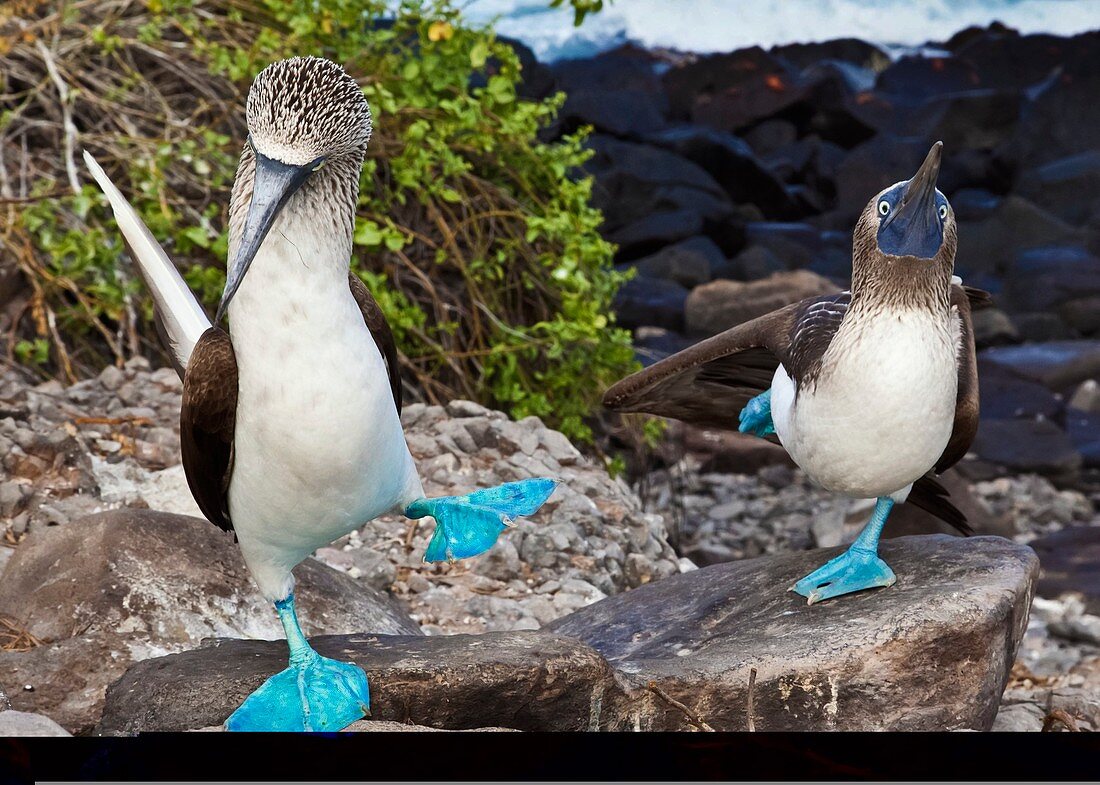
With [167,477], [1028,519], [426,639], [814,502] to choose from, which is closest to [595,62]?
[814,502]

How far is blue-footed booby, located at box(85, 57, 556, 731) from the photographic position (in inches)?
61.9

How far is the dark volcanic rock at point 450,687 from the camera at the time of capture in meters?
1.73

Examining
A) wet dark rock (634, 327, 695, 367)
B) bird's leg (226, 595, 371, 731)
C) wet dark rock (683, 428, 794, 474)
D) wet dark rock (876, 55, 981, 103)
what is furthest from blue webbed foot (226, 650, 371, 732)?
wet dark rock (876, 55, 981, 103)

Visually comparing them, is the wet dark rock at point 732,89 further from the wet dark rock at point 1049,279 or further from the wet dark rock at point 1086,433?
the wet dark rock at point 1086,433

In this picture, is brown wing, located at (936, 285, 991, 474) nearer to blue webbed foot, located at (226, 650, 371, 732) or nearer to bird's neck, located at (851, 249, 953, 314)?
bird's neck, located at (851, 249, 953, 314)

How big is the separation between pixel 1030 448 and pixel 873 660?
14.0 feet

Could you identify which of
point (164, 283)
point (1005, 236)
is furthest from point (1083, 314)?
point (164, 283)

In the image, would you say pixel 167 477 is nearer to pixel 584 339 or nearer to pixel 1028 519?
pixel 584 339

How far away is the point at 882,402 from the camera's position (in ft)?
6.27

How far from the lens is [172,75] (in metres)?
4.05

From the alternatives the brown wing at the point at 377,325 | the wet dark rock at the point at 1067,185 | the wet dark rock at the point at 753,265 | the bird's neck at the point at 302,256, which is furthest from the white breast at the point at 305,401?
the wet dark rock at the point at 1067,185

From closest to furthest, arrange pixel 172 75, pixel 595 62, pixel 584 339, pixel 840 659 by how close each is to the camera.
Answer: pixel 840 659, pixel 584 339, pixel 172 75, pixel 595 62

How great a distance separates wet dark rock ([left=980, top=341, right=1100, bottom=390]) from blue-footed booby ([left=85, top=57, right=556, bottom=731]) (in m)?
5.50

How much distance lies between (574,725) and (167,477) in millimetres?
1501
